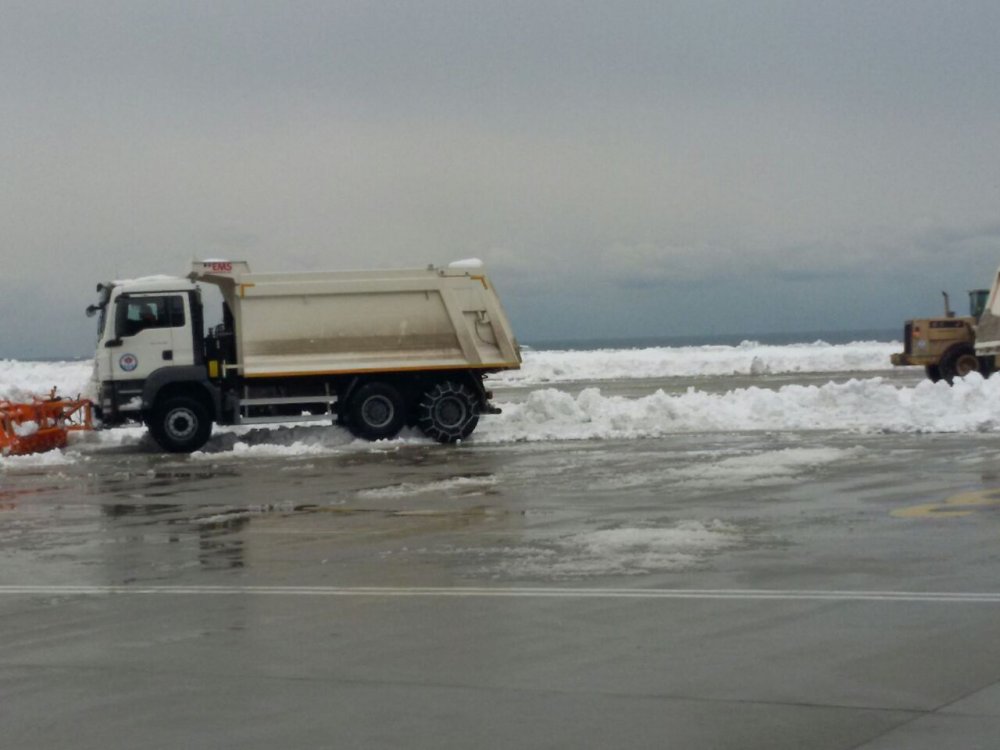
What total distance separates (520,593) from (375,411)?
14.8m

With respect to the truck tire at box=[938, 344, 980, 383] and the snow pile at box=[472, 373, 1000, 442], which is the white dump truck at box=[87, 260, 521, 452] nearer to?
the snow pile at box=[472, 373, 1000, 442]

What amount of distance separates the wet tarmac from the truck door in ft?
22.1

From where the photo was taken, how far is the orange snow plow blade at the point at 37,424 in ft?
76.6

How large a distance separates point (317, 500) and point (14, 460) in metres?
8.81

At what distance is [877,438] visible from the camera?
830 inches

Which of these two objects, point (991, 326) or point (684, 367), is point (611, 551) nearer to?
point (991, 326)

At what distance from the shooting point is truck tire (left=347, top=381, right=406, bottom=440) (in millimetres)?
23750

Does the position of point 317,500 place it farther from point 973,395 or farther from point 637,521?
point 973,395

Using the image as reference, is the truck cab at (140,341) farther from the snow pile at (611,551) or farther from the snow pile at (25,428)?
the snow pile at (611,551)

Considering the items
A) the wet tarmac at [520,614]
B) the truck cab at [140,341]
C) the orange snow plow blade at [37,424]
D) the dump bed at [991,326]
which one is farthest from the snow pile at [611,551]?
the dump bed at [991,326]

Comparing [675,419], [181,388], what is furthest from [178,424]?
[675,419]

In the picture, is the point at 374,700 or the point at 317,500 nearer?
the point at 374,700

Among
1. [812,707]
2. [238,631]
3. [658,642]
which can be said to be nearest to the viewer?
[812,707]

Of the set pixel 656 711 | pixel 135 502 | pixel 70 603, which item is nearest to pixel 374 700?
pixel 656 711
